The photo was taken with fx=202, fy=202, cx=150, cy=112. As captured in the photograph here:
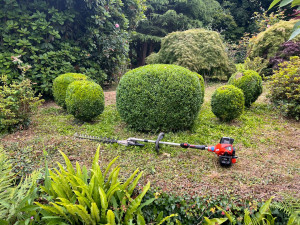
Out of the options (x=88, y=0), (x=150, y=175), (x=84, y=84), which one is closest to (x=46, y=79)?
(x=84, y=84)

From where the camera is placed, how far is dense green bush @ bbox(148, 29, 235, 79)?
9648 millimetres

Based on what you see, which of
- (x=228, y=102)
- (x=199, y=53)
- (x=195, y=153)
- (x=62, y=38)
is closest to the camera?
(x=195, y=153)

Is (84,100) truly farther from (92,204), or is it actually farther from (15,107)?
(92,204)

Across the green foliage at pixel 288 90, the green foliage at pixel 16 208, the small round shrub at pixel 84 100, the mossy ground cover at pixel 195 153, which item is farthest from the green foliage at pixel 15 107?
the green foliage at pixel 288 90

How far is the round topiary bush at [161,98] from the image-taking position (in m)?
3.70

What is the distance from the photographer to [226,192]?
2.34 metres

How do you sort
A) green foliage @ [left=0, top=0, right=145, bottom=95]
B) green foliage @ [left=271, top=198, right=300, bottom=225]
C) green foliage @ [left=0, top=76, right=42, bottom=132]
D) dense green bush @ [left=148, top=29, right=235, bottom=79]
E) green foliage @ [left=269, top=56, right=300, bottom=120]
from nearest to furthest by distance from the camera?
1. green foliage @ [left=271, top=198, right=300, bottom=225]
2. green foliage @ [left=0, top=76, right=42, bottom=132]
3. green foliage @ [left=269, top=56, right=300, bottom=120]
4. green foliage @ [left=0, top=0, right=145, bottom=95]
5. dense green bush @ [left=148, top=29, right=235, bottom=79]

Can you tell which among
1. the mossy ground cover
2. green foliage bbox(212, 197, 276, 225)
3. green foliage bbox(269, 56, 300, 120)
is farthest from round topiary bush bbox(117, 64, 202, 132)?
green foliage bbox(269, 56, 300, 120)

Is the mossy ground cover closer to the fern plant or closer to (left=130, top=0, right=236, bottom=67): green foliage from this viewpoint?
the fern plant

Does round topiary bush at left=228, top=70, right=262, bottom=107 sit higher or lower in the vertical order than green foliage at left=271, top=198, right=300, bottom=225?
higher

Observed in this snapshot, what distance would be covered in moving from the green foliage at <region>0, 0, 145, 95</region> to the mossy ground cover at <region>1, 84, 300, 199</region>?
220 cm

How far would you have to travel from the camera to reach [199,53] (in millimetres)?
9891

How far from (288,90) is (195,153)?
3276 mm

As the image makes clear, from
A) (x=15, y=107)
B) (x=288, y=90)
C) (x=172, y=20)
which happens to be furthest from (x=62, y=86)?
(x=172, y=20)
